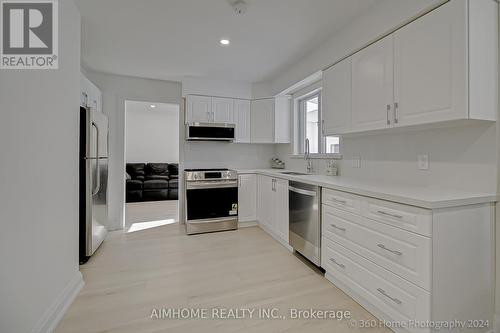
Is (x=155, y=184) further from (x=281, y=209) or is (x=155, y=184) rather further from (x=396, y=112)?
(x=396, y=112)

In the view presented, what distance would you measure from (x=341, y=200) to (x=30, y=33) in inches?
109

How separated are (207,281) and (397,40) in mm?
2640

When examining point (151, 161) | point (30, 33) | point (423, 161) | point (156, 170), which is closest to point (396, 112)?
point (423, 161)

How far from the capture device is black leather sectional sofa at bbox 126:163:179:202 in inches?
241

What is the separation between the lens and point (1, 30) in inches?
57.2

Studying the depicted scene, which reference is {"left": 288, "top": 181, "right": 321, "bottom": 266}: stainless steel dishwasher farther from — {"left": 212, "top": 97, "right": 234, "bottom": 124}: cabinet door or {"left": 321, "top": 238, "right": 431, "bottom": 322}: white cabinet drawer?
{"left": 212, "top": 97, "right": 234, "bottom": 124}: cabinet door

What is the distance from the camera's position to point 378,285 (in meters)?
1.67

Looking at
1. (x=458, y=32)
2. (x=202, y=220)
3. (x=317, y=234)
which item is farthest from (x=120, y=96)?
(x=458, y=32)

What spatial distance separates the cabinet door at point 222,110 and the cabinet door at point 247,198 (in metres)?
1.09

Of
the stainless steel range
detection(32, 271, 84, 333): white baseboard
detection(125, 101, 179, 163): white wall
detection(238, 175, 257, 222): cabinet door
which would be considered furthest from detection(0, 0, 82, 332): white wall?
detection(125, 101, 179, 163): white wall

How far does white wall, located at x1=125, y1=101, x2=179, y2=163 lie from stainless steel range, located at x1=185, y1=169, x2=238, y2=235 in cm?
429

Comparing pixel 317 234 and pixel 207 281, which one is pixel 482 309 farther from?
pixel 207 281

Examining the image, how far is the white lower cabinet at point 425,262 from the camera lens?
4.39 feet

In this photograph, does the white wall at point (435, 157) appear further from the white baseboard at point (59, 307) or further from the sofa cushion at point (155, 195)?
the sofa cushion at point (155, 195)
